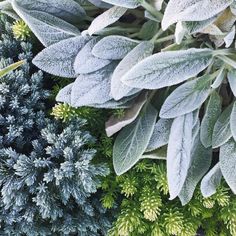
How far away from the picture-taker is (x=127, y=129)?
112cm

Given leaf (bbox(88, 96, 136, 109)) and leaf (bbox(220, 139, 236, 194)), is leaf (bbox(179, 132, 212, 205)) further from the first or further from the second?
leaf (bbox(88, 96, 136, 109))

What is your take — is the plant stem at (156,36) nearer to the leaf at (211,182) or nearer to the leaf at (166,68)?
the leaf at (166,68)

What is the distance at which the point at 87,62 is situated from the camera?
1021 millimetres

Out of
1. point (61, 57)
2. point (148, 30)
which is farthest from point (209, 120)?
point (61, 57)

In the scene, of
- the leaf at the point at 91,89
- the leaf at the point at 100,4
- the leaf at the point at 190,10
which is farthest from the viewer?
the leaf at the point at 100,4

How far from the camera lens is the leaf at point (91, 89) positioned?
3.28 feet

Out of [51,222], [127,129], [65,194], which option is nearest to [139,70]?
[127,129]

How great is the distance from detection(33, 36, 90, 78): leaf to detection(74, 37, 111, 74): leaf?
29 mm

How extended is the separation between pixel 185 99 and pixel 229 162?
0.17 m

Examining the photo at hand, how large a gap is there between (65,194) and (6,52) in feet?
1.21

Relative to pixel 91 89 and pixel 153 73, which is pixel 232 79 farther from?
pixel 91 89

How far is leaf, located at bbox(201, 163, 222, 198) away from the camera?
1042 mm

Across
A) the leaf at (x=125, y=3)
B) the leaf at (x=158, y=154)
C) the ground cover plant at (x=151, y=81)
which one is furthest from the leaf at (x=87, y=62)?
the leaf at (x=158, y=154)

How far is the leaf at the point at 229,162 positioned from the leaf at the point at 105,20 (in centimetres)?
37
